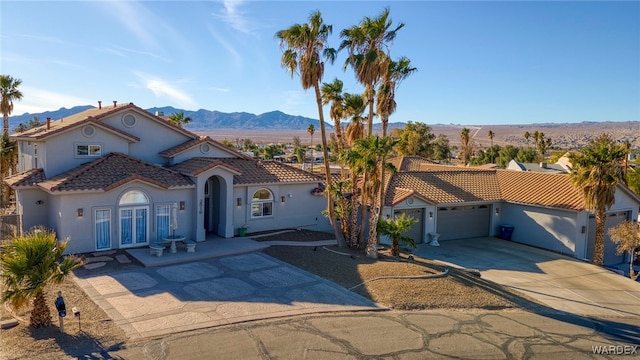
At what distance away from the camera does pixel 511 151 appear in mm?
86625

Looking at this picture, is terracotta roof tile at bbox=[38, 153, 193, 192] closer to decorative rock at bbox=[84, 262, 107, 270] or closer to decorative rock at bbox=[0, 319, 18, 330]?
decorative rock at bbox=[84, 262, 107, 270]

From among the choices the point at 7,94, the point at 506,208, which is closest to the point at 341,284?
the point at 506,208

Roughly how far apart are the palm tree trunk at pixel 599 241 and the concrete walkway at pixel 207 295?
16121mm

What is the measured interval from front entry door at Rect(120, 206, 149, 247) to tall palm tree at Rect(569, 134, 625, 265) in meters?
22.5

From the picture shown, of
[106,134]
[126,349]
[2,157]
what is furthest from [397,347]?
[2,157]

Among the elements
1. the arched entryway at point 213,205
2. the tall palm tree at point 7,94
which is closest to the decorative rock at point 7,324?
the arched entryway at point 213,205

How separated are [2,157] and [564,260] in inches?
1456

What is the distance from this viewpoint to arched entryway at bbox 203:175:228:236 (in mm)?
24656

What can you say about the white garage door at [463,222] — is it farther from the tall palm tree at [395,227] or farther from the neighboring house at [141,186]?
the neighboring house at [141,186]

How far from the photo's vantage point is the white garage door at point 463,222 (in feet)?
91.2

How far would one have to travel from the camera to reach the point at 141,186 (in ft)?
69.5

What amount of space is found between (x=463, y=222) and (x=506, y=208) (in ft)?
10.7

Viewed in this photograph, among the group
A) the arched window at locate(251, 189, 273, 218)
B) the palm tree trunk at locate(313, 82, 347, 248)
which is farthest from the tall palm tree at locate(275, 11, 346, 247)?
the arched window at locate(251, 189, 273, 218)

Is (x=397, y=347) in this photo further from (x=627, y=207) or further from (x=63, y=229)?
(x=627, y=207)
